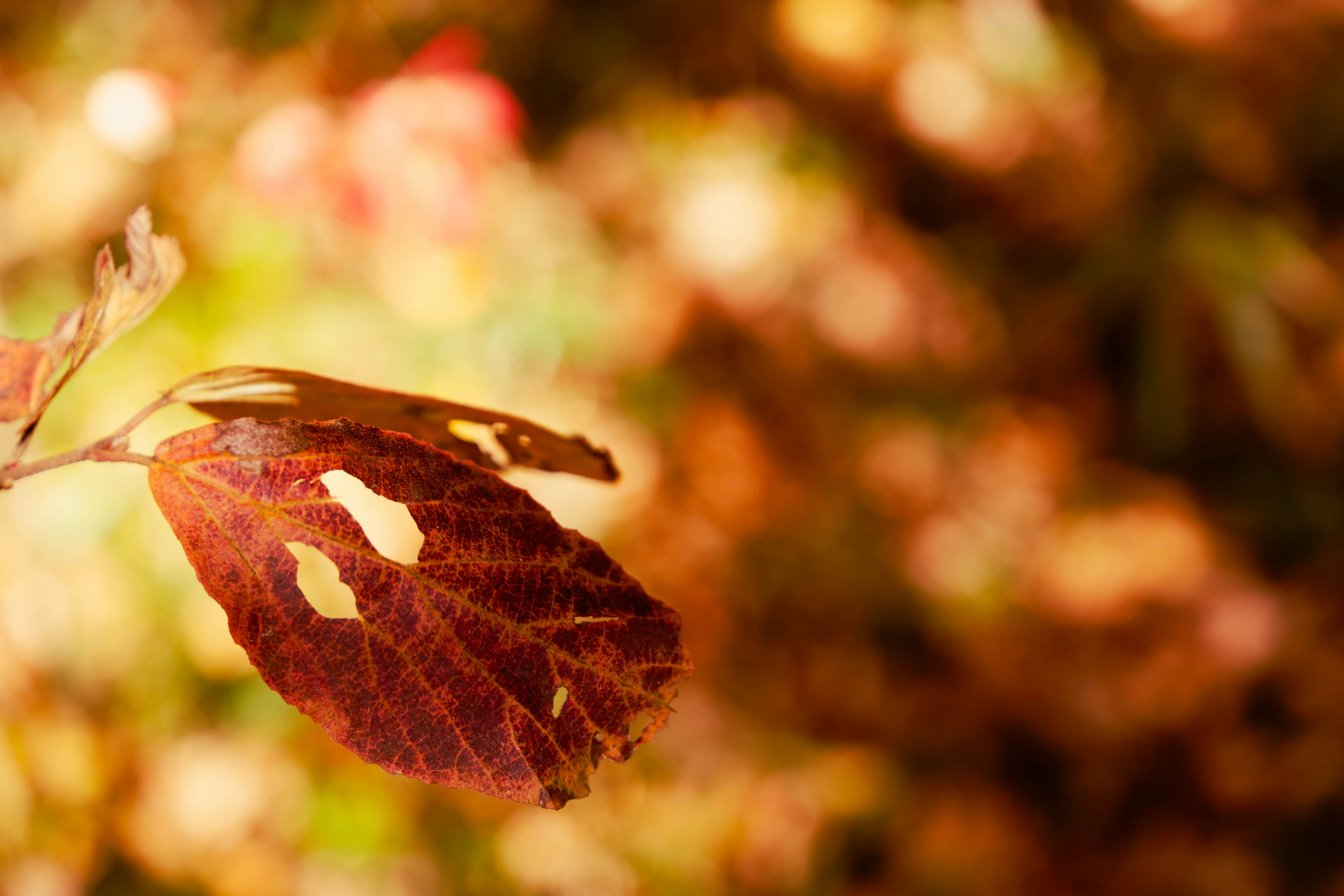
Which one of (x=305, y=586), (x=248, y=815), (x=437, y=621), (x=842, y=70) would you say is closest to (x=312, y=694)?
(x=437, y=621)

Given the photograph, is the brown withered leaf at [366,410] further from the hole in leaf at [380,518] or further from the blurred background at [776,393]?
the blurred background at [776,393]

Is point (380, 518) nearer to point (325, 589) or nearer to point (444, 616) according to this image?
point (325, 589)

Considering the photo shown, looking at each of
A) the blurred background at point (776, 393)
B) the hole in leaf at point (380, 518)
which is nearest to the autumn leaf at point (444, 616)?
the hole in leaf at point (380, 518)

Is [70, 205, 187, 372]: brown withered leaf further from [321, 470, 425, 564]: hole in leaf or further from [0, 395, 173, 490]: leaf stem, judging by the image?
[321, 470, 425, 564]: hole in leaf

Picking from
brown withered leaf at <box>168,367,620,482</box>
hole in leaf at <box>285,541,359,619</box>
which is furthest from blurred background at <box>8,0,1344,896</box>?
brown withered leaf at <box>168,367,620,482</box>

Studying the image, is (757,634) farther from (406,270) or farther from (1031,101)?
(1031,101)

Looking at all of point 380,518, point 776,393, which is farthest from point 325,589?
point 776,393
